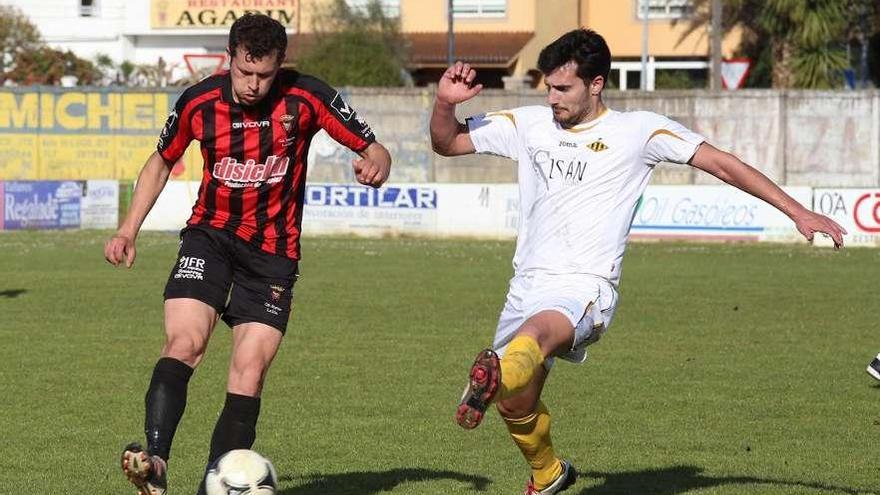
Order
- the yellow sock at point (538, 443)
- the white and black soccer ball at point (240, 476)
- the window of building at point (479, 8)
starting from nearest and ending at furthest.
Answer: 1. the white and black soccer ball at point (240, 476)
2. the yellow sock at point (538, 443)
3. the window of building at point (479, 8)

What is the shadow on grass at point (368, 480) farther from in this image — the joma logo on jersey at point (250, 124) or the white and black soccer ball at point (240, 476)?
the joma logo on jersey at point (250, 124)

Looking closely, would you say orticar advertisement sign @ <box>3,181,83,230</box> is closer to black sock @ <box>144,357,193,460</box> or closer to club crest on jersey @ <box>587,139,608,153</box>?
black sock @ <box>144,357,193,460</box>

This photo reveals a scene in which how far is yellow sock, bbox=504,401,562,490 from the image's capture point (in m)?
7.05

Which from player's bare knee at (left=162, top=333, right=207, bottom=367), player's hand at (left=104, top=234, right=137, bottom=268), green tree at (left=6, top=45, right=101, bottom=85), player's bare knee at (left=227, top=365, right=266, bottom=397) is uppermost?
green tree at (left=6, top=45, right=101, bottom=85)

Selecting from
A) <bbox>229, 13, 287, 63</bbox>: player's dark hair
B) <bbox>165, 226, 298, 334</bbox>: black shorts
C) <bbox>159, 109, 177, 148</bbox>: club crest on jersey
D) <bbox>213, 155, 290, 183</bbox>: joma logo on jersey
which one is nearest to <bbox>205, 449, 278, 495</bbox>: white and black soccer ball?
<bbox>165, 226, 298, 334</bbox>: black shorts

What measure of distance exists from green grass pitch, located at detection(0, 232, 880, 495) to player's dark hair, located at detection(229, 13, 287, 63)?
7.48ft

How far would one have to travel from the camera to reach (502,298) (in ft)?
61.6

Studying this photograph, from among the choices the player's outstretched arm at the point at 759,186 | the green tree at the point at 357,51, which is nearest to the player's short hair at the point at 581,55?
the player's outstretched arm at the point at 759,186

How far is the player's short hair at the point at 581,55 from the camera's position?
674 centimetres

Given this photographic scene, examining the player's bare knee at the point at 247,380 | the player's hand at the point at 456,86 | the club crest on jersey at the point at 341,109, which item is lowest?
the player's bare knee at the point at 247,380

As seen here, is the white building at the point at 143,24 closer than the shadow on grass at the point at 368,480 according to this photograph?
No

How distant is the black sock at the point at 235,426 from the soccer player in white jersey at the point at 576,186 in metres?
1.09

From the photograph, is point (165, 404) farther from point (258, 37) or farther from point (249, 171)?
point (258, 37)

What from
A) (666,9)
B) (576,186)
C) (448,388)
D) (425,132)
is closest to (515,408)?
(576,186)
